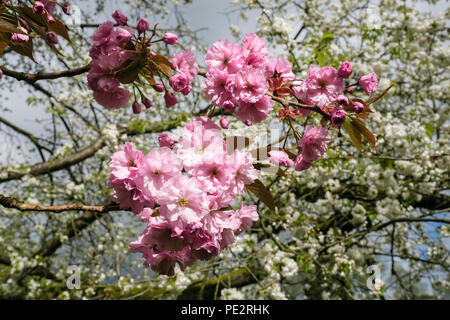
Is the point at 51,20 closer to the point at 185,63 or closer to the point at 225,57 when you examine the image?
the point at 185,63

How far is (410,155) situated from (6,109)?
5.04 m

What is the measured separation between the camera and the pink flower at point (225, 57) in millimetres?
846

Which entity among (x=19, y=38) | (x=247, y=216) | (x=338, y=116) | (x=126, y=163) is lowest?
(x=247, y=216)

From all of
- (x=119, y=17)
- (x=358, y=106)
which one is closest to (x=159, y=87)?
(x=119, y=17)

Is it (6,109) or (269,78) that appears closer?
(269,78)

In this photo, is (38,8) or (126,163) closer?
(126,163)

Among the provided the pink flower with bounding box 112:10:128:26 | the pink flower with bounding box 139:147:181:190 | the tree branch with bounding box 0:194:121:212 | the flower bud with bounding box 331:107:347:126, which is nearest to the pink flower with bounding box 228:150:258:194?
the pink flower with bounding box 139:147:181:190

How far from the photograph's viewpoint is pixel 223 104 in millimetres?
825

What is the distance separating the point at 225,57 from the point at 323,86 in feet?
0.86

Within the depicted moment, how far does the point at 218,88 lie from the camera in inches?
33.4

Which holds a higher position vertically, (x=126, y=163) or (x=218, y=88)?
(x=218, y=88)

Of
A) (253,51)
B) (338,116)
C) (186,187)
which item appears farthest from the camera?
(253,51)
